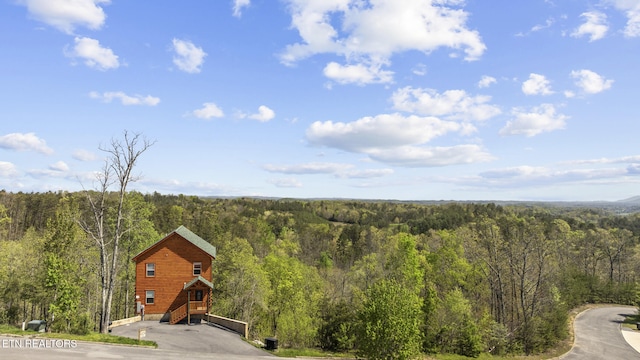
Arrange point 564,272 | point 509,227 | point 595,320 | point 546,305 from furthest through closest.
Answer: point 564,272 < point 595,320 < point 509,227 < point 546,305

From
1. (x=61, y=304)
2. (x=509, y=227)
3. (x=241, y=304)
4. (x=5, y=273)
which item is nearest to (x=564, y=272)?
(x=509, y=227)

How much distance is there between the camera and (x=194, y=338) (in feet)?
89.6

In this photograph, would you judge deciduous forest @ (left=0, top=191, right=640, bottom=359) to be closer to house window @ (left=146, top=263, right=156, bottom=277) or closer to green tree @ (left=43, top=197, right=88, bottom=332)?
green tree @ (left=43, top=197, right=88, bottom=332)

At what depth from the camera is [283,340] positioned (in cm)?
3841

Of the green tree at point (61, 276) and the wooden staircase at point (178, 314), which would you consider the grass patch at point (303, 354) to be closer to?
the wooden staircase at point (178, 314)

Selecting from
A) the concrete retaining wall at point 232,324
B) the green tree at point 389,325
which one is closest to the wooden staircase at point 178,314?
the concrete retaining wall at point 232,324

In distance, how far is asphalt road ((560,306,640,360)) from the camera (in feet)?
123

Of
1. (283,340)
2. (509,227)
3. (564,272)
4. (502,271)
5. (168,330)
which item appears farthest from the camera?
(564,272)

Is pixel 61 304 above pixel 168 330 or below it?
above

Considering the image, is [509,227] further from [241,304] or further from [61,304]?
[61,304]

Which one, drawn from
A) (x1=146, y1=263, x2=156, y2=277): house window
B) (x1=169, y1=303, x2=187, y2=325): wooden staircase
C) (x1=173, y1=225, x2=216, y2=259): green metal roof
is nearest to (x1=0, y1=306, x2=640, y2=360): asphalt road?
(x1=169, y1=303, x2=187, y2=325): wooden staircase

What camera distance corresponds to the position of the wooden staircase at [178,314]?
32594 mm

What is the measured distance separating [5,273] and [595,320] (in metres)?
68.8

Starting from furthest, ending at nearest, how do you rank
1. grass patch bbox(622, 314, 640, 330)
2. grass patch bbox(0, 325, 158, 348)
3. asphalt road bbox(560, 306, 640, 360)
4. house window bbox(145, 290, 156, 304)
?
grass patch bbox(622, 314, 640, 330) < asphalt road bbox(560, 306, 640, 360) < house window bbox(145, 290, 156, 304) < grass patch bbox(0, 325, 158, 348)
